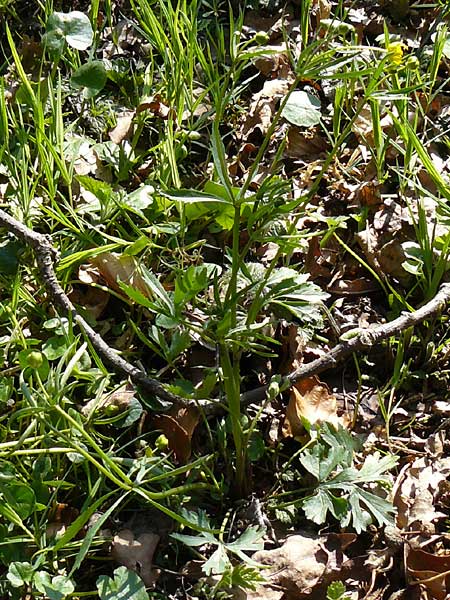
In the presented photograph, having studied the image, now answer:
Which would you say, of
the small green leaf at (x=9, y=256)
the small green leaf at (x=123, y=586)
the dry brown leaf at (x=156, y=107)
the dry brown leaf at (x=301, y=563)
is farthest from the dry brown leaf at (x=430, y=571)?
the dry brown leaf at (x=156, y=107)

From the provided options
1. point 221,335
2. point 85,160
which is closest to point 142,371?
point 221,335

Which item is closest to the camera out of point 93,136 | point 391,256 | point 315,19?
point 391,256

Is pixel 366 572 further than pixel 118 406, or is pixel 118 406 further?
pixel 118 406

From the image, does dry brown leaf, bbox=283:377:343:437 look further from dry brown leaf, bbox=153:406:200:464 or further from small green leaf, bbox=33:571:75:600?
small green leaf, bbox=33:571:75:600

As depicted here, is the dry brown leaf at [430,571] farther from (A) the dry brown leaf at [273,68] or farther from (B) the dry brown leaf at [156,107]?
(A) the dry brown leaf at [273,68]

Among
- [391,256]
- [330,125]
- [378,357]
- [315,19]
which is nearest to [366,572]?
[378,357]

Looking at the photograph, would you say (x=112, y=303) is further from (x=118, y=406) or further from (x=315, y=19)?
(x=315, y=19)

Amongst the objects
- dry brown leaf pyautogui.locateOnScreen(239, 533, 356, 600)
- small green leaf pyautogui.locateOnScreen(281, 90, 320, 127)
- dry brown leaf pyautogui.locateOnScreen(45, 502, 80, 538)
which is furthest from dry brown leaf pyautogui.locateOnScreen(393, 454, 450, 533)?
small green leaf pyautogui.locateOnScreen(281, 90, 320, 127)

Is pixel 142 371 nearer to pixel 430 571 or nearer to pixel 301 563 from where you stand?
pixel 301 563
